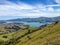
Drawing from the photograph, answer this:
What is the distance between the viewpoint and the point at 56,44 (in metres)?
89.9

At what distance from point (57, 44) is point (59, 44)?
3.49ft

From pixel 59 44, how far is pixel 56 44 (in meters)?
1.66

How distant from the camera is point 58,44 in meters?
90.6

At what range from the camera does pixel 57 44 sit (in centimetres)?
9056

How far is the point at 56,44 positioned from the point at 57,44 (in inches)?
37.0

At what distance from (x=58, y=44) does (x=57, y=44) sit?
54 centimetres

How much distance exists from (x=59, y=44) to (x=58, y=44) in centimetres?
63

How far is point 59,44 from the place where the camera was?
90.2 m
